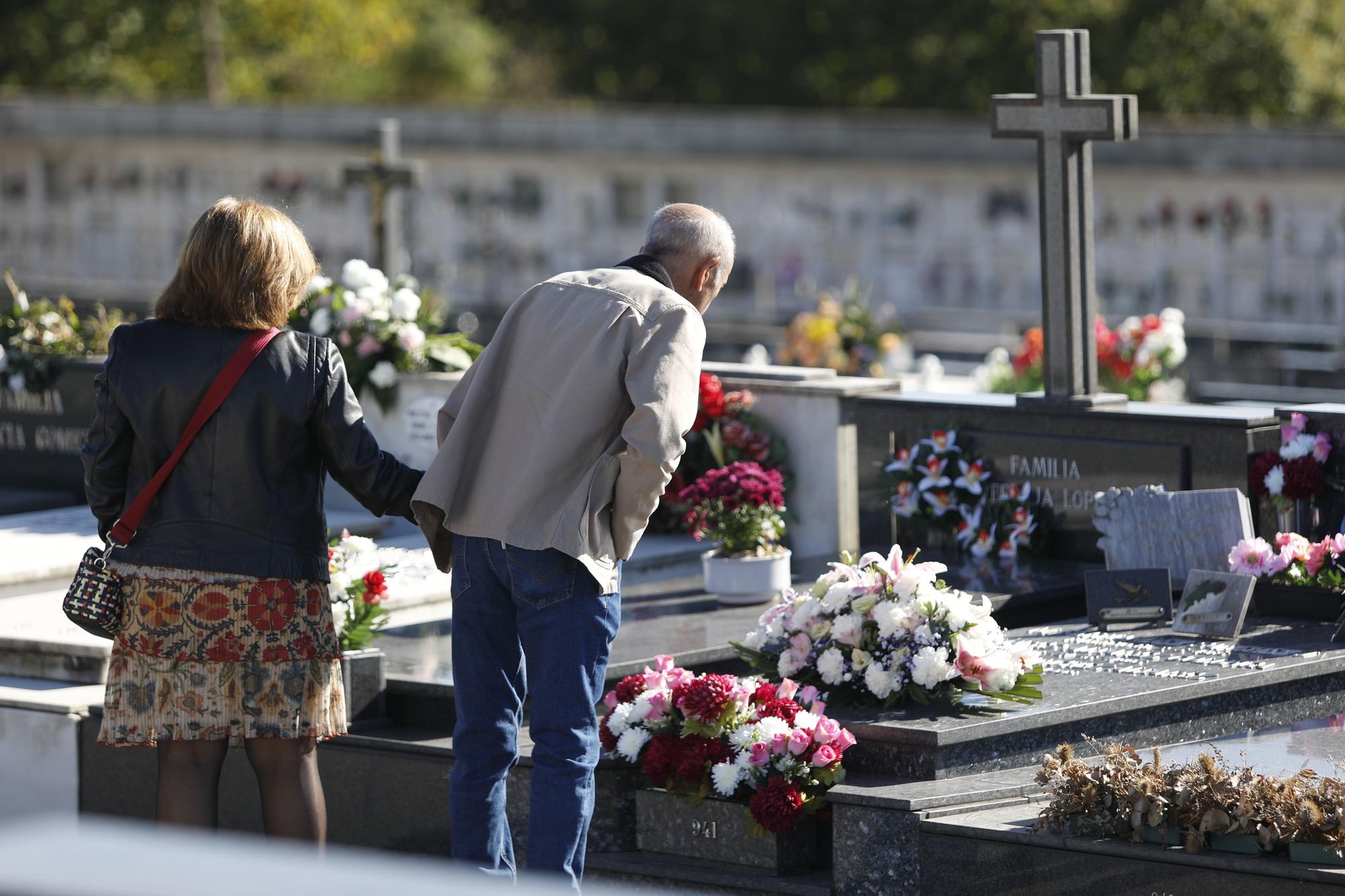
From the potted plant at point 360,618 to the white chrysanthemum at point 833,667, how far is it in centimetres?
127

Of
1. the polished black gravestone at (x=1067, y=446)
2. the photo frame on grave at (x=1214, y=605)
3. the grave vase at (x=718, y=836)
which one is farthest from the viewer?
the polished black gravestone at (x=1067, y=446)

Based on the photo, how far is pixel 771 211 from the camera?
779 inches

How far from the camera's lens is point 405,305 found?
953cm

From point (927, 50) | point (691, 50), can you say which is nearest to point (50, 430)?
point (927, 50)

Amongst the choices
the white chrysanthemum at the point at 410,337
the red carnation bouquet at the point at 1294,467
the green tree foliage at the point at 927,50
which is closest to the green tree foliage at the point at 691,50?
the green tree foliage at the point at 927,50

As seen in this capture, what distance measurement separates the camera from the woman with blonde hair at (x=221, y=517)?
4.04m

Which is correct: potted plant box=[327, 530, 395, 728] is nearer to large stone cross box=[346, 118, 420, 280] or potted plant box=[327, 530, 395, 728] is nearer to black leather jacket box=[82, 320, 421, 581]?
black leather jacket box=[82, 320, 421, 581]

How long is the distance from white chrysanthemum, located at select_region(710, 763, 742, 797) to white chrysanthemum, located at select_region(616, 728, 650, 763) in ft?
0.77

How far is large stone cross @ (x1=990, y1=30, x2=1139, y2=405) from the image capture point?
7619 millimetres

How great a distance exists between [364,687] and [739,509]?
1800mm

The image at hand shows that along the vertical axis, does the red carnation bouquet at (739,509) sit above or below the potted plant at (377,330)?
below

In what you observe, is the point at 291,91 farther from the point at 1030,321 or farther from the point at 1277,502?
the point at 1277,502

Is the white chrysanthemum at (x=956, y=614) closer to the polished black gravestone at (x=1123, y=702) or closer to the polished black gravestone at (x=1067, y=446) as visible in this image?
the polished black gravestone at (x=1123, y=702)

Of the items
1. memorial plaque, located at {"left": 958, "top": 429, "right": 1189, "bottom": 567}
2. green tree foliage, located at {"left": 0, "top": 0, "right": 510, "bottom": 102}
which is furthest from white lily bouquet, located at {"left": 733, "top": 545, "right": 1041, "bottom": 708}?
green tree foliage, located at {"left": 0, "top": 0, "right": 510, "bottom": 102}
